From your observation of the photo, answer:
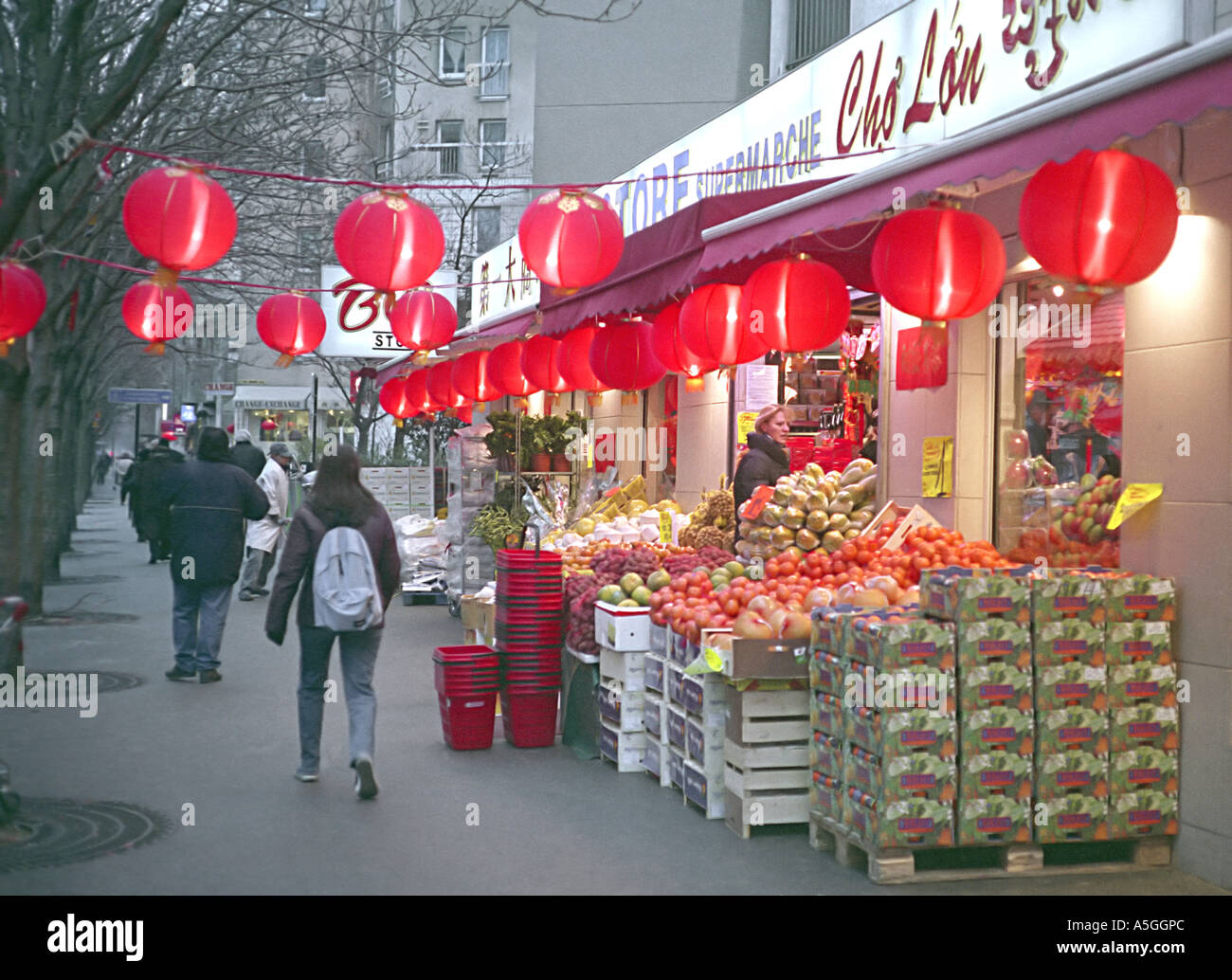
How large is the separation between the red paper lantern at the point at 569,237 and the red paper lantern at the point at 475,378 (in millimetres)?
7136

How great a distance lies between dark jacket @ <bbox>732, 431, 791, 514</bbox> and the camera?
1203 cm

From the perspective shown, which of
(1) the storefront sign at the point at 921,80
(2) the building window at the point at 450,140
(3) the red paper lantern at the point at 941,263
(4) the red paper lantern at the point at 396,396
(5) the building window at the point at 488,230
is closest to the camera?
(3) the red paper lantern at the point at 941,263

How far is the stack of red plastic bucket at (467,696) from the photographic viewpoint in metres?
9.25

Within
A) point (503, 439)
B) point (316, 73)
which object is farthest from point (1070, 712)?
point (316, 73)

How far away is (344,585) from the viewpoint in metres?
8.01

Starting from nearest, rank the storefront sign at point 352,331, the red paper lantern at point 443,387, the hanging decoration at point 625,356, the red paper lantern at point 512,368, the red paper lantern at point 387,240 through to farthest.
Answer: the red paper lantern at point 387,240
the hanging decoration at point 625,356
the red paper lantern at point 512,368
the red paper lantern at point 443,387
the storefront sign at point 352,331

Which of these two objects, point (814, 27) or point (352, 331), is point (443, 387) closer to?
point (352, 331)

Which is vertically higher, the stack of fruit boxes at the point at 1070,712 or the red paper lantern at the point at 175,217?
the red paper lantern at the point at 175,217

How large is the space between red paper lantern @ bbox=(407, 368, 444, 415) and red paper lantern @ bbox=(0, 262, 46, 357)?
8962 mm

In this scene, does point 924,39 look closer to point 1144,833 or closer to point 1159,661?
point 1159,661

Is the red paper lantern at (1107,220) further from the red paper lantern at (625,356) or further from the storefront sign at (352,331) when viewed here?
the storefront sign at (352,331)

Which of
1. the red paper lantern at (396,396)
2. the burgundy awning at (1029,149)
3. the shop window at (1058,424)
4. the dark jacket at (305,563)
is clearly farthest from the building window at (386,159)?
the shop window at (1058,424)

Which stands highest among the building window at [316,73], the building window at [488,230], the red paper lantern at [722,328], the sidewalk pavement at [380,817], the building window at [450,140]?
the building window at [450,140]

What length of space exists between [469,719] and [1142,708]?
4.69 meters
